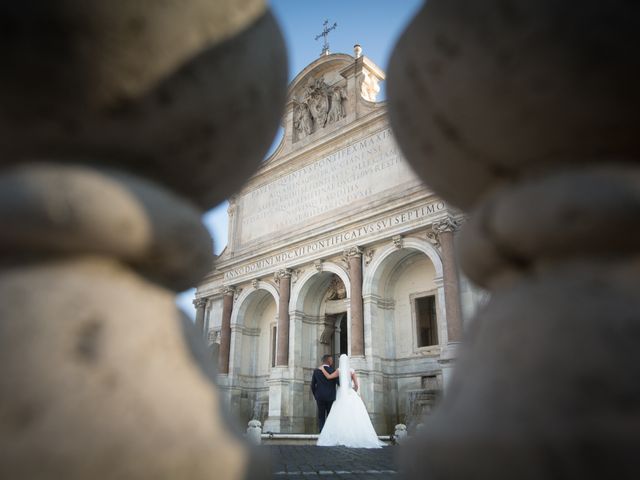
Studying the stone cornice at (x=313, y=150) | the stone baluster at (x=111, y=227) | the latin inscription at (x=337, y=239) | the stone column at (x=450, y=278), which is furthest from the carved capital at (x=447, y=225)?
the stone baluster at (x=111, y=227)

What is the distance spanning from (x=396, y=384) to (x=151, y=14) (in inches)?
532

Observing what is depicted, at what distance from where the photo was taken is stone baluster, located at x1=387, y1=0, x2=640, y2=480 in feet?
2.45

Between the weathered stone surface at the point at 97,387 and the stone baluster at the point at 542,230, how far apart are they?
44 centimetres

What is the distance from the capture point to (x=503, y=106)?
3.07ft

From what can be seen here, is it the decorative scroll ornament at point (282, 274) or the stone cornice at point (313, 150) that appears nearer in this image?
the stone cornice at point (313, 150)

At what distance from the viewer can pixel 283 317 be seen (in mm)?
15656

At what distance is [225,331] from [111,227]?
1726cm

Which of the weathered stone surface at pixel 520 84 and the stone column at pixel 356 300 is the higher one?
the stone column at pixel 356 300

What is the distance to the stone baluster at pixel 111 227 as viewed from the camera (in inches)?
30.4

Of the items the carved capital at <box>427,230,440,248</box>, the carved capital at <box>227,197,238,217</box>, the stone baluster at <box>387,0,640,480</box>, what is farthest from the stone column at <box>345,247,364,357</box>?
the stone baluster at <box>387,0,640,480</box>

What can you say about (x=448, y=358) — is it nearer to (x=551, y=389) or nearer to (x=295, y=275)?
(x=295, y=275)

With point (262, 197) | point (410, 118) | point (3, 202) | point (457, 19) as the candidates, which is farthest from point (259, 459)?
point (262, 197)

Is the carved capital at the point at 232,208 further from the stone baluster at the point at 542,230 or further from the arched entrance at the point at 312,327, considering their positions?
the stone baluster at the point at 542,230

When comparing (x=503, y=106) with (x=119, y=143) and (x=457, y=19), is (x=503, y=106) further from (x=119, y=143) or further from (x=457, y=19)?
(x=119, y=143)
